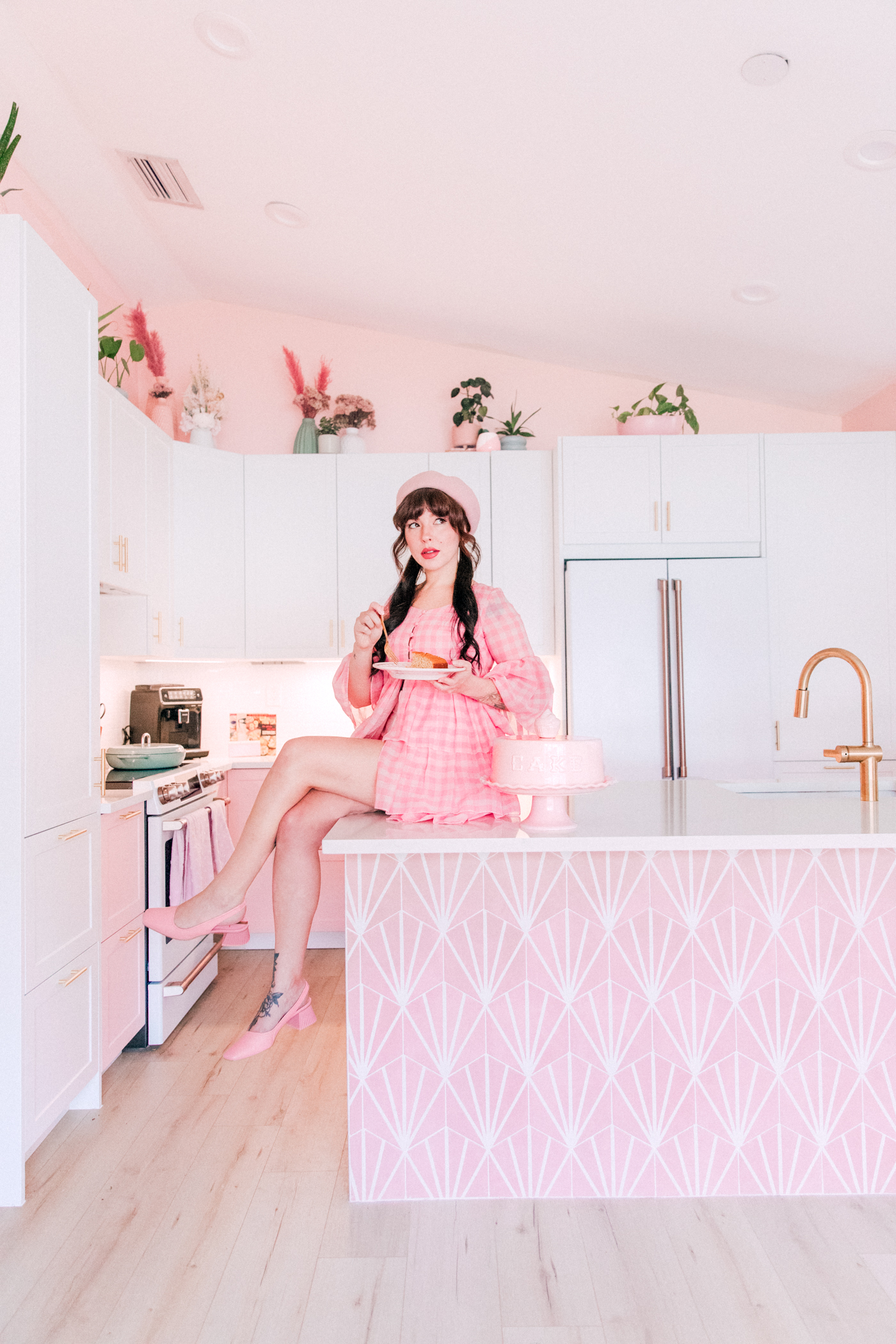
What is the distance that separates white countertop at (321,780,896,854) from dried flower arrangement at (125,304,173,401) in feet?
8.88

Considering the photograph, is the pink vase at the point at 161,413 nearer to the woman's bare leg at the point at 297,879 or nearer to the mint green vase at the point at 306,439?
the mint green vase at the point at 306,439

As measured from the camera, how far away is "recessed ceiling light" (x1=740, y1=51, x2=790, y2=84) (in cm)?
216

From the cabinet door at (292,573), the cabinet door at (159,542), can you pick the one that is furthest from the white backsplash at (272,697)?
the cabinet door at (159,542)

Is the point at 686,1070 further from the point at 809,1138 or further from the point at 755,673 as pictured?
the point at 755,673

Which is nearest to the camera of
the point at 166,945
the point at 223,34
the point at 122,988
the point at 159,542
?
the point at 223,34

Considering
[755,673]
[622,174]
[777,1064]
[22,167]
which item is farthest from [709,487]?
[22,167]

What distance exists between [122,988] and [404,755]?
50.0 inches

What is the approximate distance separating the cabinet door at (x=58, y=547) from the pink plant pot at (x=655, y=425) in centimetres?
225

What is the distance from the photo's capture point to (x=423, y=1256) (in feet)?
5.59

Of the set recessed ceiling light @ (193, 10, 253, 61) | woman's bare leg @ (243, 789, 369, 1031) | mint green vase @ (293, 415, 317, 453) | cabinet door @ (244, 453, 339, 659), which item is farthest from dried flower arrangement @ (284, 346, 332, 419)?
woman's bare leg @ (243, 789, 369, 1031)

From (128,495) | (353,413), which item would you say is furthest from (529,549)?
(128,495)

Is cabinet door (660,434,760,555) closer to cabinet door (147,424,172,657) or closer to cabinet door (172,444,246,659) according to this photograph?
cabinet door (172,444,246,659)

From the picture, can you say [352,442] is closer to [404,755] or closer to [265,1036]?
[404,755]

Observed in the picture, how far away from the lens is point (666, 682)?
378 centimetres
